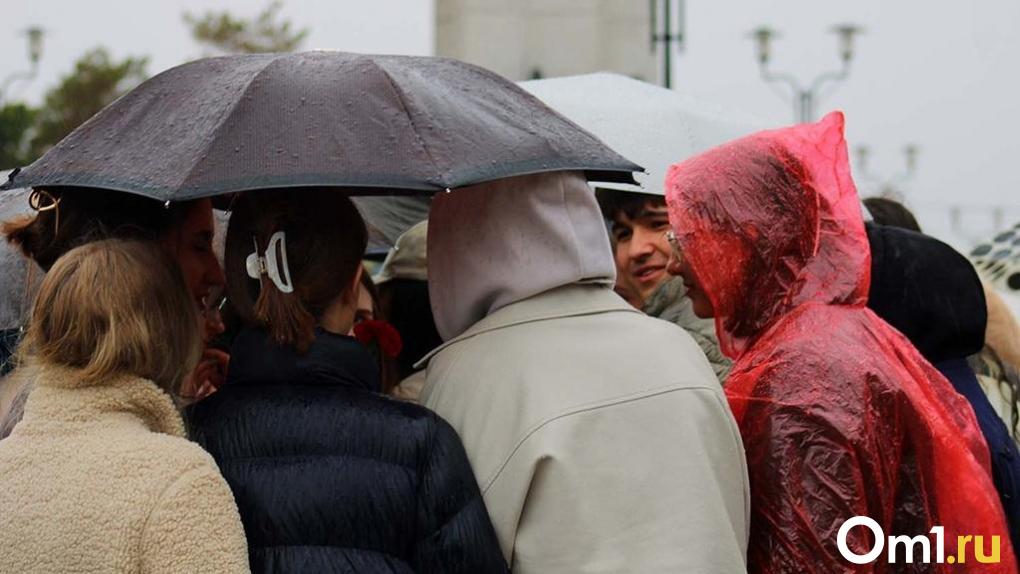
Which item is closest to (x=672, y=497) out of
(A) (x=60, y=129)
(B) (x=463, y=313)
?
(B) (x=463, y=313)

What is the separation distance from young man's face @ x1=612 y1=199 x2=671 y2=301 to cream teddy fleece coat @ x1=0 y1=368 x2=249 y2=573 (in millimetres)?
2237

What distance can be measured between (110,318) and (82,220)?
525 mm

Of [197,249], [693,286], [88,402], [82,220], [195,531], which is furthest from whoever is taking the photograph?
[693,286]

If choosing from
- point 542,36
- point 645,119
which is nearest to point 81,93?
point 542,36

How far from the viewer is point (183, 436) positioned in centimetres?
278

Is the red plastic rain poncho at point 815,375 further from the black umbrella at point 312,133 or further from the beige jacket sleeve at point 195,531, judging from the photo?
the beige jacket sleeve at point 195,531

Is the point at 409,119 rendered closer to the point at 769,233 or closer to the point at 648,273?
the point at 769,233

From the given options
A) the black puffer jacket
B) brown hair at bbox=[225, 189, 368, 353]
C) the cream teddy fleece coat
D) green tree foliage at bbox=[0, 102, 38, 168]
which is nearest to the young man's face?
brown hair at bbox=[225, 189, 368, 353]

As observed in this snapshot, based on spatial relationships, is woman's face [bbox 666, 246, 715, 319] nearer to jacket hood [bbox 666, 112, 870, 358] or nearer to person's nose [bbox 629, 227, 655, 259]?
jacket hood [bbox 666, 112, 870, 358]

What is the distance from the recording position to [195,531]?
2.58 metres

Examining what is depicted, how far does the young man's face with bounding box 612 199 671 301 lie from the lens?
4711mm

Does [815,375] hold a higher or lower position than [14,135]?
higher

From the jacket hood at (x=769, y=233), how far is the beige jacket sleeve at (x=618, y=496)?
592 millimetres

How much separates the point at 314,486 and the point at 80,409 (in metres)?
0.40
